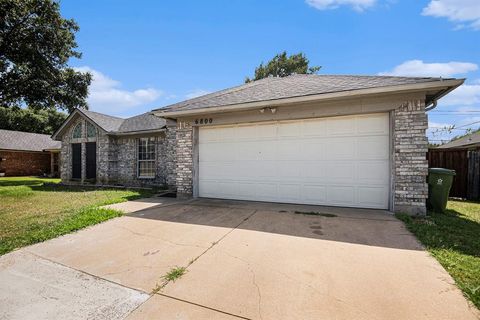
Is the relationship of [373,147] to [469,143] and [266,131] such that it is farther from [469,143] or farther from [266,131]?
[469,143]

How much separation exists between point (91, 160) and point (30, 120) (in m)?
29.4

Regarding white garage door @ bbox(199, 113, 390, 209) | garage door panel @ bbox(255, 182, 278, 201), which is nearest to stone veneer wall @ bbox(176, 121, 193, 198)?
white garage door @ bbox(199, 113, 390, 209)

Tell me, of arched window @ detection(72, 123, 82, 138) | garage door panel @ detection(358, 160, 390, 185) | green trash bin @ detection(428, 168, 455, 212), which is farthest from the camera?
arched window @ detection(72, 123, 82, 138)

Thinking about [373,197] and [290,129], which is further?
[290,129]

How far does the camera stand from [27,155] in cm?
2264

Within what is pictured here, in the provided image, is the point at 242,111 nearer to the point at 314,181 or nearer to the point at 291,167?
the point at 291,167

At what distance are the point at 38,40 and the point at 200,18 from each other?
41.7 feet

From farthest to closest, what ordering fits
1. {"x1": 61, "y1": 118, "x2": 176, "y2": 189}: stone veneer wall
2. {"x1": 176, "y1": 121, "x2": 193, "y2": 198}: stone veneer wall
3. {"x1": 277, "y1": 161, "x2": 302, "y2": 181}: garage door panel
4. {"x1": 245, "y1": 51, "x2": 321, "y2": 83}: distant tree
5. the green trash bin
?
{"x1": 245, "y1": 51, "x2": 321, "y2": 83}: distant tree, {"x1": 61, "y1": 118, "x2": 176, "y2": 189}: stone veneer wall, {"x1": 176, "y1": 121, "x2": 193, "y2": 198}: stone veneer wall, {"x1": 277, "y1": 161, "x2": 302, "y2": 181}: garage door panel, the green trash bin

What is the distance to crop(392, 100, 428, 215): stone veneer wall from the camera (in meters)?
5.32

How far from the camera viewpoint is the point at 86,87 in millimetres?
16984

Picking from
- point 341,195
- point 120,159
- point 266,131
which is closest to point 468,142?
point 341,195

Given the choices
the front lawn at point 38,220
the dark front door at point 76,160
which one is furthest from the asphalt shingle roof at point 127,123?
the front lawn at point 38,220

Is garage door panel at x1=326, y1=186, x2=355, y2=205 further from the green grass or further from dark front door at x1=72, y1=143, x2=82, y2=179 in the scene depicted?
dark front door at x1=72, y1=143, x2=82, y2=179

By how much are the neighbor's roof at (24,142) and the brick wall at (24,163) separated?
638 millimetres
